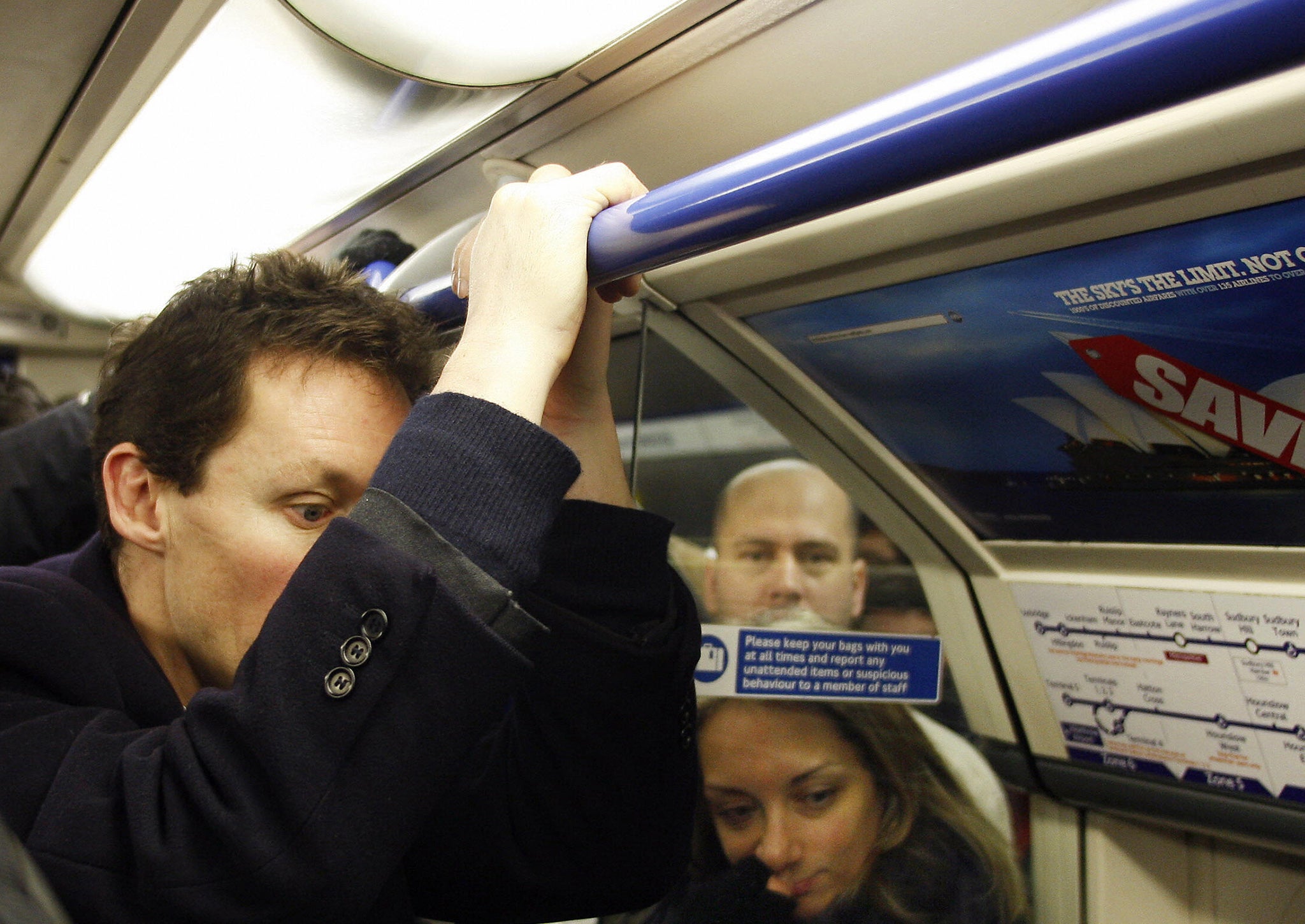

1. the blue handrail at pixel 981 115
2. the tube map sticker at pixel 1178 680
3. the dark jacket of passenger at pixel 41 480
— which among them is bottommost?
the tube map sticker at pixel 1178 680

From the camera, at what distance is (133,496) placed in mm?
A: 1165

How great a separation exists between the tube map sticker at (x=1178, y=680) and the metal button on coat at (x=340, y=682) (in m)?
1.15

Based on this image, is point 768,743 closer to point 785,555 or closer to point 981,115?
point 785,555

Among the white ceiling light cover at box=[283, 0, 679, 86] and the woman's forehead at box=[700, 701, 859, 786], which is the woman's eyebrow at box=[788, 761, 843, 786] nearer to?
the woman's forehead at box=[700, 701, 859, 786]

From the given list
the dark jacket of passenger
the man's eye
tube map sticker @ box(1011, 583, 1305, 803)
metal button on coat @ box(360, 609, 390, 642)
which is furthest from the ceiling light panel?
tube map sticker @ box(1011, 583, 1305, 803)

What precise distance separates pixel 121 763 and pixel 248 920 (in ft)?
0.62

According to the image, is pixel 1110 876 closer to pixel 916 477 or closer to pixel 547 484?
pixel 916 477

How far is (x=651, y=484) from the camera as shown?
207 centimetres


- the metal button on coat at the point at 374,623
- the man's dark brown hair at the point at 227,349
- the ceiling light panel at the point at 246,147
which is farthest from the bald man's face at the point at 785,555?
the metal button on coat at the point at 374,623

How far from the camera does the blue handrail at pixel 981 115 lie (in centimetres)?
53

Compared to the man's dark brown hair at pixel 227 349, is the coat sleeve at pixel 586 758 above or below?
below

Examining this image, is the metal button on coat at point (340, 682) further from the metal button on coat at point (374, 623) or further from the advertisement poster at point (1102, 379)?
the advertisement poster at point (1102, 379)

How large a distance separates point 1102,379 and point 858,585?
26.8 inches

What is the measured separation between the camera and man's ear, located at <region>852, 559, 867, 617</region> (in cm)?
170
